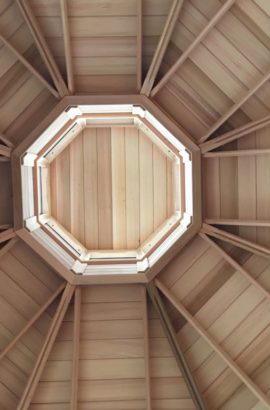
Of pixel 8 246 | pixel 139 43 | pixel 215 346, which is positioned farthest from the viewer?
pixel 8 246

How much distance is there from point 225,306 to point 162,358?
1.24m

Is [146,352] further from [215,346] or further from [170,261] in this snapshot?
[170,261]

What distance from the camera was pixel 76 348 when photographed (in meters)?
6.33

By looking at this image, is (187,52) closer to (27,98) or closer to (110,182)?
(27,98)

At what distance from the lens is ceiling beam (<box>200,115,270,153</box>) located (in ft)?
19.9

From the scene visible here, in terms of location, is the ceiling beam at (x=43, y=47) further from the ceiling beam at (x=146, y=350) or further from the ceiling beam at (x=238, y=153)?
the ceiling beam at (x=146, y=350)

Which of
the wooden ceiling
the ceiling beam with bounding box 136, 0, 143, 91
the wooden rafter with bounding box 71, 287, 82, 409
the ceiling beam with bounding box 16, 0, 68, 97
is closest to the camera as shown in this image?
the ceiling beam with bounding box 136, 0, 143, 91

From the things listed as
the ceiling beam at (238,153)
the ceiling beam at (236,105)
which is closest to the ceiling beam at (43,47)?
the ceiling beam at (236,105)

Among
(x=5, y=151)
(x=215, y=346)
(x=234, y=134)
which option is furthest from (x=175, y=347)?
(x=5, y=151)

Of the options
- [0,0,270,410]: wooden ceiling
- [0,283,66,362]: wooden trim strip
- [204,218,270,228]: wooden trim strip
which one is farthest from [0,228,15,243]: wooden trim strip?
[204,218,270,228]: wooden trim strip

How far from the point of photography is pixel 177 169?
7980mm

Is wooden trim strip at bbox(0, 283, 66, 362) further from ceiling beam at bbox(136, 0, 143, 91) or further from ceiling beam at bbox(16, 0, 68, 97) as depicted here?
ceiling beam at bbox(136, 0, 143, 91)

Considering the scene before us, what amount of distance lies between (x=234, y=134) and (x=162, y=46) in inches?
64.2

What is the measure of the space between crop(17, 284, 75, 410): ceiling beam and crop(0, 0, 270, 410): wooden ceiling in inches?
0.7
